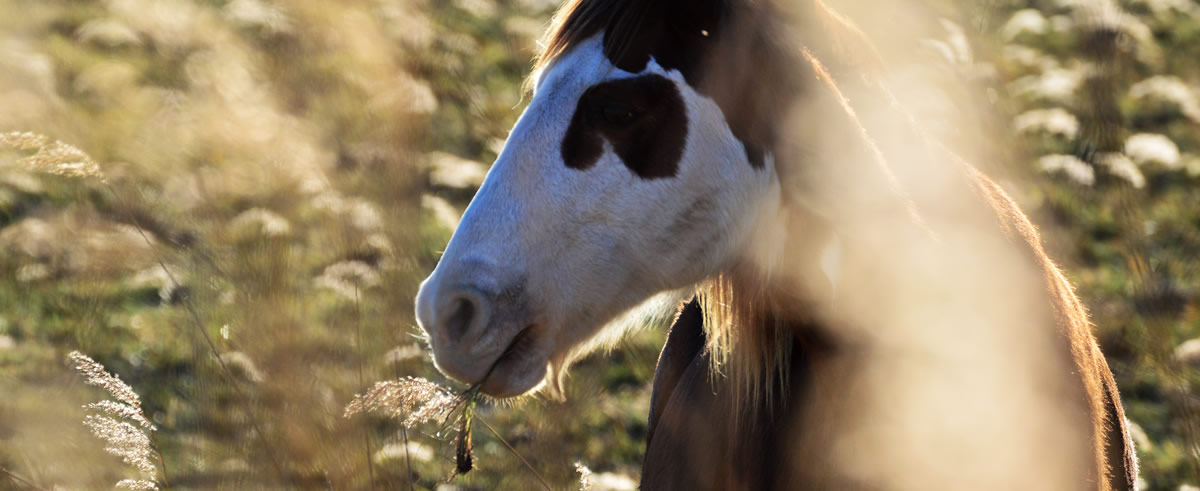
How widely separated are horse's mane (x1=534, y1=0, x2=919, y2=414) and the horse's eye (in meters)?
0.12

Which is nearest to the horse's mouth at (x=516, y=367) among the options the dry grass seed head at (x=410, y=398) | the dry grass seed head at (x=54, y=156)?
the dry grass seed head at (x=410, y=398)

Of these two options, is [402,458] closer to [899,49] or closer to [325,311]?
[325,311]

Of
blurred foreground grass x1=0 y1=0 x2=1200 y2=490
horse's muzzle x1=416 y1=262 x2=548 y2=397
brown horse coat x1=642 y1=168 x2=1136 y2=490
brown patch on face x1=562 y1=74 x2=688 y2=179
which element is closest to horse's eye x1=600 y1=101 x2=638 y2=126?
brown patch on face x1=562 y1=74 x2=688 y2=179

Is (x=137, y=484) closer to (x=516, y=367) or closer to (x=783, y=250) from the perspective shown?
(x=516, y=367)

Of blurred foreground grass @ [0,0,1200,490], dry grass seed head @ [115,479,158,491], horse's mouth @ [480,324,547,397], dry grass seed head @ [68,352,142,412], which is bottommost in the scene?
blurred foreground grass @ [0,0,1200,490]

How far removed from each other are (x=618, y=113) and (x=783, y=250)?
46 cm

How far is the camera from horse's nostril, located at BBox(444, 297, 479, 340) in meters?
1.93

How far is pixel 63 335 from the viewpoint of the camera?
15.8 ft

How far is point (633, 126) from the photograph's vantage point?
6.69ft

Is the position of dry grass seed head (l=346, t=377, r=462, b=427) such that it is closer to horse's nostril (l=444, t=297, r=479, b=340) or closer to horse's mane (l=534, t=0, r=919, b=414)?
horse's nostril (l=444, t=297, r=479, b=340)

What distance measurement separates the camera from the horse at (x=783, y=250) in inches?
79.0

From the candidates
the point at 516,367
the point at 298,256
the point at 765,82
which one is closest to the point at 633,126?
the point at 765,82

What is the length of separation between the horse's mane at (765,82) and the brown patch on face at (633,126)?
0.33 feet

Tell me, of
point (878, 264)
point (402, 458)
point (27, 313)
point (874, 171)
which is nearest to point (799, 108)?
point (874, 171)
